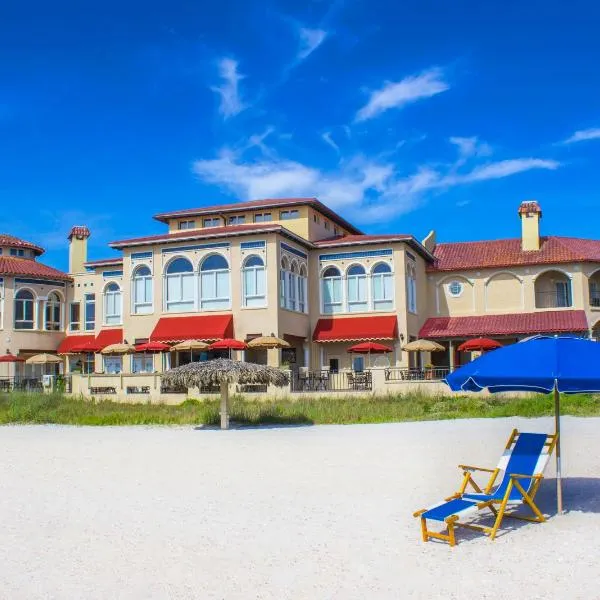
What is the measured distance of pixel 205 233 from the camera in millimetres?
34469

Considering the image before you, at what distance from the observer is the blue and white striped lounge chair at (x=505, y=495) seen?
7.76 m

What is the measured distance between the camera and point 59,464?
13.6 metres

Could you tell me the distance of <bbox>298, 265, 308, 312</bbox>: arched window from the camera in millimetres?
35281

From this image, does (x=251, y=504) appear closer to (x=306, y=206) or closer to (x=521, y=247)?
(x=306, y=206)

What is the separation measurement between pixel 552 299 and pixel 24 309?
1063 inches

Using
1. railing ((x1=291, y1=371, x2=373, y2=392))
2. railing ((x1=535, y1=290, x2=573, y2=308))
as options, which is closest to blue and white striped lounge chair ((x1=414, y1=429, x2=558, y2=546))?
railing ((x1=291, y1=371, x2=373, y2=392))

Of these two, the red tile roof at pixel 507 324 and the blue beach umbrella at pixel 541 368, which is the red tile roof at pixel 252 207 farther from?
the blue beach umbrella at pixel 541 368

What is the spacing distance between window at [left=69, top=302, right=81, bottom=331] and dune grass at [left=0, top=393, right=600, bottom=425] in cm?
1436

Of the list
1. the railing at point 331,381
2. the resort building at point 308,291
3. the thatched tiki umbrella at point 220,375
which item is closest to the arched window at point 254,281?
the resort building at point 308,291

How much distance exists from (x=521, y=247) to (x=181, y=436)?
25137 millimetres

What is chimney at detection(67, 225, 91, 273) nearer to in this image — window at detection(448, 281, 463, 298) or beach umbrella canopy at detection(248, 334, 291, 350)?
beach umbrella canopy at detection(248, 334, 291, 350)

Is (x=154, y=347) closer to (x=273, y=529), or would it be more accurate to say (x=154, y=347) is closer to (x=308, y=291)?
(x=308, y=291)

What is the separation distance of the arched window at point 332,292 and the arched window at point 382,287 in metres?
1.61

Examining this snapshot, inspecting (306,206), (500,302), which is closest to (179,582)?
(306,206)
